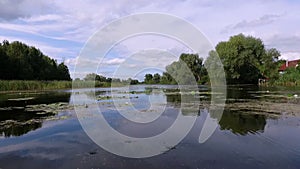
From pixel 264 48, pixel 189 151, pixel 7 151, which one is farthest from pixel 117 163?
pixel 264 48

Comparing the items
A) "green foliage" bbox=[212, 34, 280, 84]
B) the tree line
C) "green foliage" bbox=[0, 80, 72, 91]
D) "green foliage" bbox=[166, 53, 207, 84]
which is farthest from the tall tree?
"green foliage" bbox=[0, 80, 72, 91]

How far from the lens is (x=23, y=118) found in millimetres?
11703

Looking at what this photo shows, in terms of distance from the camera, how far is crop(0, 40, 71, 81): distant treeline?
153 ft

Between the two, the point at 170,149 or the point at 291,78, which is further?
the point at 291,78

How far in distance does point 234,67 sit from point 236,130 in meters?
51.1

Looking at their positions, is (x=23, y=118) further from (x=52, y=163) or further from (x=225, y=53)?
(x=225, y=53)

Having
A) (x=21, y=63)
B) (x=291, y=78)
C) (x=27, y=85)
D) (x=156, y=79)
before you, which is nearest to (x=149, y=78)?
(x=156, y=79)

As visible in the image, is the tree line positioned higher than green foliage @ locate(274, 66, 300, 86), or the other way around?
the tree line

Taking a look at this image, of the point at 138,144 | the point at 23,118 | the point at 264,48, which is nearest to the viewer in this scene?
the point at 138,144

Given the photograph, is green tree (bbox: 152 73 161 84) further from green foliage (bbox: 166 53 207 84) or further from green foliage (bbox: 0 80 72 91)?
green foliage (bbox: 0 80 72 91)

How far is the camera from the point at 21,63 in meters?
50.1

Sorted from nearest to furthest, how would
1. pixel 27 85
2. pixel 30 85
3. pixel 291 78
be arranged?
pixel 27 85
pixel 30 85
pixel 291 78

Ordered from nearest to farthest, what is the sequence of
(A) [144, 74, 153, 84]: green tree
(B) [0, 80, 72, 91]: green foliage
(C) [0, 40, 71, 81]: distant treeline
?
(B) [0, 80, 72, 91]: green foliage, (C) [0, 40, 71, 81]: distant treeline, (A) [144, 74, 153, 84]: green tree

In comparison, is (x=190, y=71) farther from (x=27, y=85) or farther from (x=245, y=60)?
(x=27, y=85)
